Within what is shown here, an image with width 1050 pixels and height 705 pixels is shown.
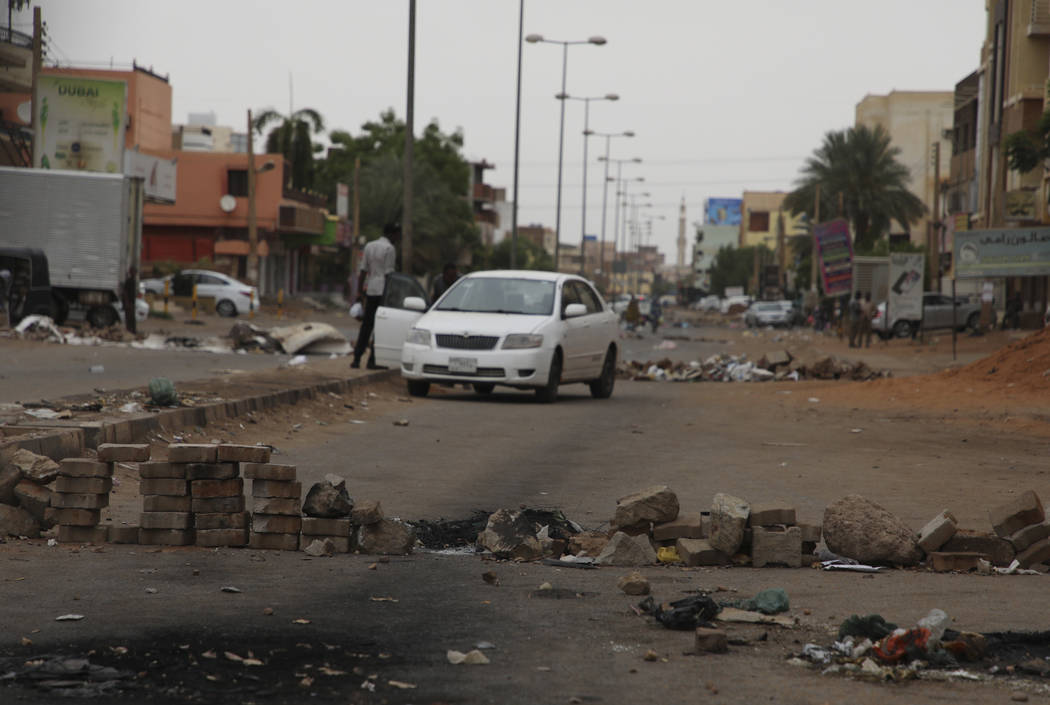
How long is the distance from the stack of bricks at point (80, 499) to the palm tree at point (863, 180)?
238 ft

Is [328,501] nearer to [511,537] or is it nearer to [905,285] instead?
[511,537]

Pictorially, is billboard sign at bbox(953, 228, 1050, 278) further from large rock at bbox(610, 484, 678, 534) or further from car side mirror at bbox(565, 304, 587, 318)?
large rock at bbox(610, 484, 678, 534)

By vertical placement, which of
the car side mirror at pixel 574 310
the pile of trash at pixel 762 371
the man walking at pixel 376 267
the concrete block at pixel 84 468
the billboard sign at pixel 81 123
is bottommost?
the pile of trash at pixel 762 371

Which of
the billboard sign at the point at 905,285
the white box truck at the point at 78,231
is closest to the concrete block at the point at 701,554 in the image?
the white box truck at the point at 78,231

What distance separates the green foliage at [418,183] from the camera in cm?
8425

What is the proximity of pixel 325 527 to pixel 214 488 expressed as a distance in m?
0.59

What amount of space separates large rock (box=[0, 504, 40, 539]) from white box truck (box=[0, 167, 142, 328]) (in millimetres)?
22819

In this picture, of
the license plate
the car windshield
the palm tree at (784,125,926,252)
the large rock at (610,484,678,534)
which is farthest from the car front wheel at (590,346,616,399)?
the palm tree at (784,125,926,252)

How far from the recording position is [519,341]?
17.2 metres

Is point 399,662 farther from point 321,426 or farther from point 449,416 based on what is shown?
point 449,416

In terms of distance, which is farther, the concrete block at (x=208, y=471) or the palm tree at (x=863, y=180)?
the palm tree at (x=863, y=180)

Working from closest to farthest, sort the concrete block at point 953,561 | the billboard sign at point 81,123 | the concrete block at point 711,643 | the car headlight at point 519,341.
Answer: the concrete block at point 711,643
the concrete block at point 953,561
the car headlight at point 519,341
the billboard sign at point 81,123

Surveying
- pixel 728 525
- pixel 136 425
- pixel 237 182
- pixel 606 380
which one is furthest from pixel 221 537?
pixel 237 182

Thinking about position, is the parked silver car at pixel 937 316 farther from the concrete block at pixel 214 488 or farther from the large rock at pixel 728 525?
the concrete block at pixel 214 488
